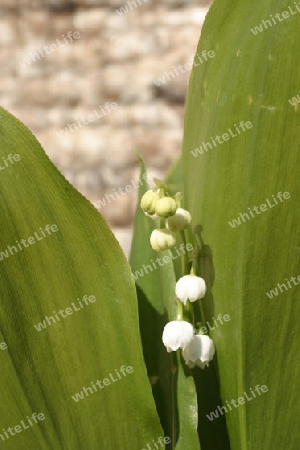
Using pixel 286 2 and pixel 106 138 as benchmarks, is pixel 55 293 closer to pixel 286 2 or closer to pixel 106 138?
pixel 286 2

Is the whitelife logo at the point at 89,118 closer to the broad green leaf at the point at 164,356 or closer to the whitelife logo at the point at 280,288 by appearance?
the broad green leaf at the point at 164,356

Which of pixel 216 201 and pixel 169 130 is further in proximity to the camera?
pixel 169 130

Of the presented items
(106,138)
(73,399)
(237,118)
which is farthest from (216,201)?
(106,138)

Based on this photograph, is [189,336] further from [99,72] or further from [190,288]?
[99,72]

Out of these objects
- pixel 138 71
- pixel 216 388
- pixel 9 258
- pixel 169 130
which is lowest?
pixel 216 388

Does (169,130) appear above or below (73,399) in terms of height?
above

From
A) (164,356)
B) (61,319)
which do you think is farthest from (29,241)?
(164,356)
